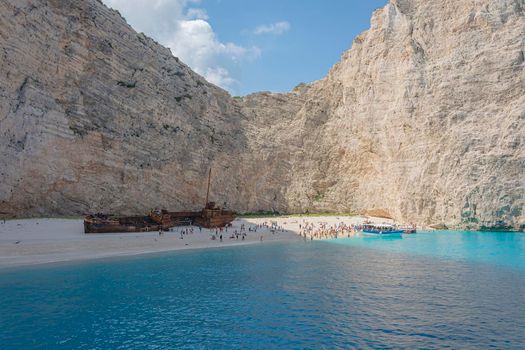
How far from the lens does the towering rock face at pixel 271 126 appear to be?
137ft

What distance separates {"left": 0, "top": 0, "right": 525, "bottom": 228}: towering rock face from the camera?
4178 centimetres

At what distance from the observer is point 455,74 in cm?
5241

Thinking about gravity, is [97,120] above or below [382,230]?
above

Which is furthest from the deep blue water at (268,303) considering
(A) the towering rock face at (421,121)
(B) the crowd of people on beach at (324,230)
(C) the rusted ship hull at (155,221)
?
(A) the towering rock face at (421,121)

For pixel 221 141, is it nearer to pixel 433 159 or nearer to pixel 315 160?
pixel 315 160

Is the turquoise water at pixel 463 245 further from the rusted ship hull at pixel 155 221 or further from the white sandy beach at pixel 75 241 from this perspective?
the rusted ship hull at pixel 155 221

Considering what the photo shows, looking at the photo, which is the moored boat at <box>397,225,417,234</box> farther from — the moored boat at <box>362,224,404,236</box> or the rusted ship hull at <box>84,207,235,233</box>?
the rusted ship hull at <box>84,207,235,233</box>

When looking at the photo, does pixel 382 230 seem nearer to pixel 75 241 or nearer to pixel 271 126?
pixel 271 126

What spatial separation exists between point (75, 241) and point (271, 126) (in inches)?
1794

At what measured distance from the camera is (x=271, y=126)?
69750 millimetres

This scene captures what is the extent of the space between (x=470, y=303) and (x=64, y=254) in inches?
1087

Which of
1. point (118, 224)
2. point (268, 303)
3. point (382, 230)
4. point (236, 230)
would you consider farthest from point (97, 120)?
point (382, 230)

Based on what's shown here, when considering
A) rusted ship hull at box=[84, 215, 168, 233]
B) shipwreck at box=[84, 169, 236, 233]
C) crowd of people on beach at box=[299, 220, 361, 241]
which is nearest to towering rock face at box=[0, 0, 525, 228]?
shipwreck at box=[84, 169, 236, 233]

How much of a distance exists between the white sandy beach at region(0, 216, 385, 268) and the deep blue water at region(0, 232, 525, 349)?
2.79 m
